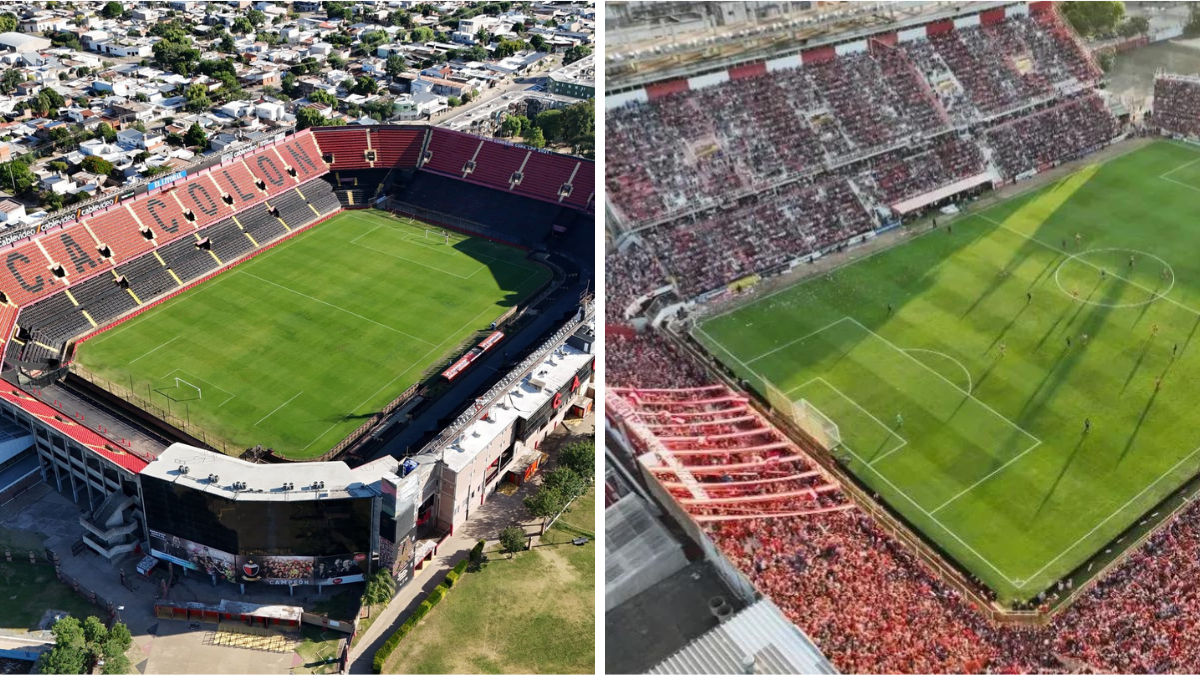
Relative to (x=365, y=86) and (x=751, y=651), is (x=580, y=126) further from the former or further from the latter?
(x=751, y=651)

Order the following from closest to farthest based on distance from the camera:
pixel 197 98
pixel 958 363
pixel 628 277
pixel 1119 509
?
1. pixel 1119 509
2. pixel 958 363
3. pixel 628 277
4. pixel 197 98

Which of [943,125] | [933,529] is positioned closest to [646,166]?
[943,125]

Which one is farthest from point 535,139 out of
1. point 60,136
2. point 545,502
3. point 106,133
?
point 545,502

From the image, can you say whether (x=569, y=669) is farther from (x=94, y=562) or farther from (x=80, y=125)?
(x=80, y=125)

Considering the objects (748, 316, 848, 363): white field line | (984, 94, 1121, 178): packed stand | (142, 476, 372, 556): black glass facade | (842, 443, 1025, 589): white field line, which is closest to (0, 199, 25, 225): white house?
(142, 476, 372, 556): black glass facade

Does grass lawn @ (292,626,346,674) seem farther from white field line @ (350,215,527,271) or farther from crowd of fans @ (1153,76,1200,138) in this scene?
crowd of fans @ (1153,76,1200,138)

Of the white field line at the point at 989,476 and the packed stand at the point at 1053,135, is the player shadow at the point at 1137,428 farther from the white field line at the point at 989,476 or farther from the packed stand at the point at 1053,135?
the packed stand at the point at 1053,135
